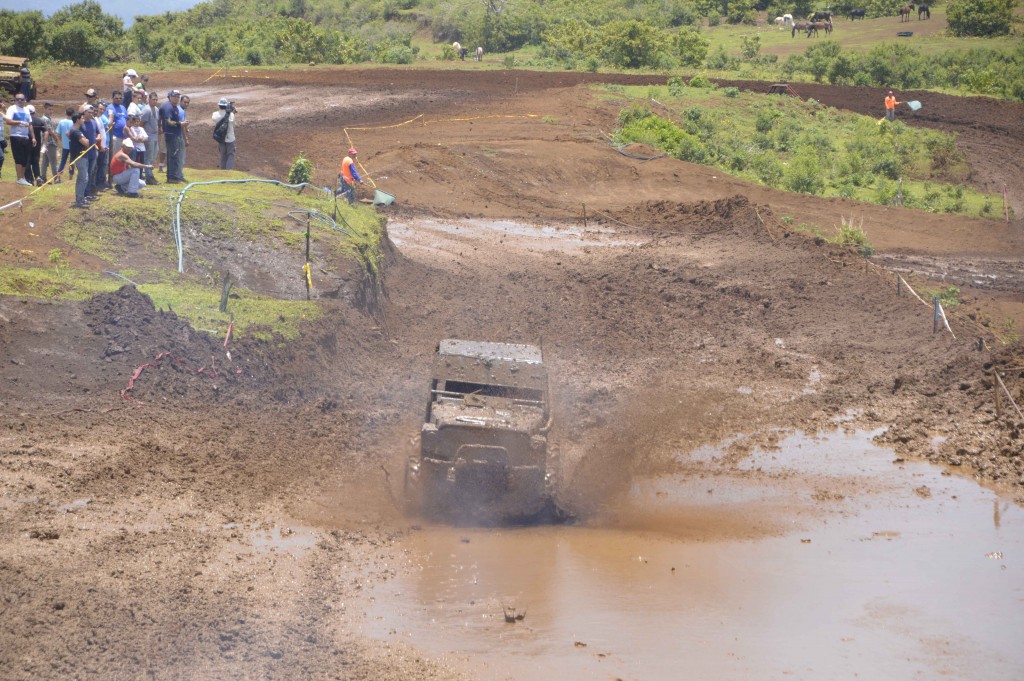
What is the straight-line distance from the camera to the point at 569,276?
25984 millimetres

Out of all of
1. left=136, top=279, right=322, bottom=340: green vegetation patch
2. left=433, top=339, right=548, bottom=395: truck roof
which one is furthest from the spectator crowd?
left=433, top=339, right=548, bottom=395: truck roof

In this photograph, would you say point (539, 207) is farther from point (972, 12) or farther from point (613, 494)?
point (972, 12)

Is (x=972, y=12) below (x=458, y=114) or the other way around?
the other way around

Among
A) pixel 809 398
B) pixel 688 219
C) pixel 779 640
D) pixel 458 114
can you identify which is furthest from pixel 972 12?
pixel 779 640

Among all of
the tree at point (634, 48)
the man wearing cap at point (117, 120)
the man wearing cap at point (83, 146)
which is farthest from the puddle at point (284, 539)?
the tree at point (634, 48)

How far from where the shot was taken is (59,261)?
701 inches

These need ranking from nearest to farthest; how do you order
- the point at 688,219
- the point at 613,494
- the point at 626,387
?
the point at 613,494 → the point at 626,387 → the point at 688,219

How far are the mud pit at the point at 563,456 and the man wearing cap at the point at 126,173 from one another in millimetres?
2028

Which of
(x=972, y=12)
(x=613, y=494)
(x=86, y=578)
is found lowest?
(x=613, y=494)

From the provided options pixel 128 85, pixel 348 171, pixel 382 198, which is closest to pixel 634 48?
pixel 382 198

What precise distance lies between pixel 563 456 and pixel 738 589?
14.3ft

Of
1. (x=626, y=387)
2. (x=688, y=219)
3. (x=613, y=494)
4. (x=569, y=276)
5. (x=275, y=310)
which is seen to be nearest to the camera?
(x=613, y=494)

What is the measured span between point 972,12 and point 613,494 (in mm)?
58742

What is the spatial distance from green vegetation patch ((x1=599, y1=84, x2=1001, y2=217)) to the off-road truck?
965 inches
